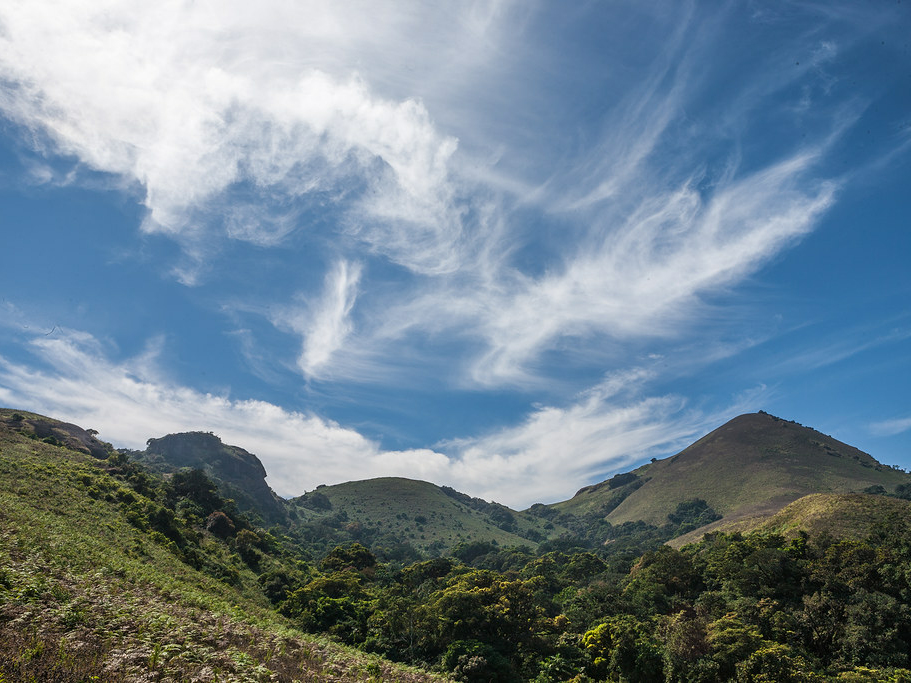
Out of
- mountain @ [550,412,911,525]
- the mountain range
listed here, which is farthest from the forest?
the mountain range

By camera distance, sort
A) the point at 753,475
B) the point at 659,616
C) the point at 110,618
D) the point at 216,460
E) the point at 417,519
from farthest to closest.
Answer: the point at 417,519
the point at 216,460
the point at 753,475
the point at 659,616
the point at 110,618

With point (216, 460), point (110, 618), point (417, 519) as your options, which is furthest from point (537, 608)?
point (216, 460)

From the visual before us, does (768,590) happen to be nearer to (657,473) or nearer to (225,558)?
(225,558)

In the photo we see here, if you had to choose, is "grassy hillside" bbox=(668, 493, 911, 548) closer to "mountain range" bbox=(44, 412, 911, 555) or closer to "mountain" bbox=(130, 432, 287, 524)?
"mountain range" bbox=(44, 412, 911, 555)

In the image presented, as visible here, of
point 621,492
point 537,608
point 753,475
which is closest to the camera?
point 537,608

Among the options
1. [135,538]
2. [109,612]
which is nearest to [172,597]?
[109,612]

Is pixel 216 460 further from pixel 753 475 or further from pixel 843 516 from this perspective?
pixel 753 475

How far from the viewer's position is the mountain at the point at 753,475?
121 meters

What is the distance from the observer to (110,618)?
14578 millimetres

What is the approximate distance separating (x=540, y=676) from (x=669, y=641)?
8903 millimetres

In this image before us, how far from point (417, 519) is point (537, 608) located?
13372cm

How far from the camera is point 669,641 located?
92.6 feet

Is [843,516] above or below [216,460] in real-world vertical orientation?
above

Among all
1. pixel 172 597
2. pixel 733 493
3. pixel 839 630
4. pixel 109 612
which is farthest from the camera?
pixel 733 493
